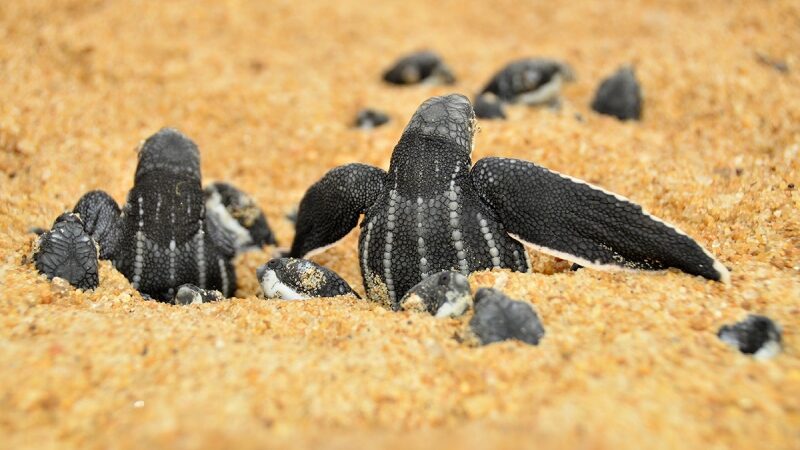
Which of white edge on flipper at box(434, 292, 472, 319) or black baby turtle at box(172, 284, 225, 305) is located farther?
black baby turtle at box(172, 284, 225, 305)

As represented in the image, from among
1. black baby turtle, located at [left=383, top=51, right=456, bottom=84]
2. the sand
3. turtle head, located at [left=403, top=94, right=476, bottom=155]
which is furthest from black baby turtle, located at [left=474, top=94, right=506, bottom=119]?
turtle head, located at [left=403, top=94, right=476, bottom=155]

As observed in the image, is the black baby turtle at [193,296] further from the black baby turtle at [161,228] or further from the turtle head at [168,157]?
the turtle head at [168,157]

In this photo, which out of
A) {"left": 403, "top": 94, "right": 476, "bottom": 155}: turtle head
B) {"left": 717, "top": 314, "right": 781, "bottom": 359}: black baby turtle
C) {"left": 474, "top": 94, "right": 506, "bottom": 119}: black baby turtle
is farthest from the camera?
{"left": 474, "top": 94, "right": 506, "bottom": 119}: black baby turtle

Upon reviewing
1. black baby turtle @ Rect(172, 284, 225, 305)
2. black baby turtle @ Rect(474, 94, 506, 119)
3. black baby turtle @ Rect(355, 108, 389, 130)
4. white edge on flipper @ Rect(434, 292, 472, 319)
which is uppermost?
black baby turtle @ Rect(474, 94, 506, 119)

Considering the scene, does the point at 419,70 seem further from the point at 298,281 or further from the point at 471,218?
the point at 298,281

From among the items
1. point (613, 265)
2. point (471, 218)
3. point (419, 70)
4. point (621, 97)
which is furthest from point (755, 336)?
point (419, 70)

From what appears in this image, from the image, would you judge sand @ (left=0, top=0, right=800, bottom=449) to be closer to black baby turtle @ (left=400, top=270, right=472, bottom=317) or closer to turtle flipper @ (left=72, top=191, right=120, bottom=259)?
black baby turtle @ (left=400, top=270, right=472, bottom=317)

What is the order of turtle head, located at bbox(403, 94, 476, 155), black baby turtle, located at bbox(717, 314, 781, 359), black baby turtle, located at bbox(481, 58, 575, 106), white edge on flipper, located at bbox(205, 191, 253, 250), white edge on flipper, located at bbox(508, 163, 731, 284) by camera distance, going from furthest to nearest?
black baby turtle, located at bbox(481, 58, 575, 106) → white edge on flipper, located at bbox(205, 191, 253, 250) → turtle head, located at bbox(403, 94, 476, 155) → white edge on flipper, located at bbox(508, 163, 731, 284) → black baby turtle, located at bbox(717, 314, 781, 359)
